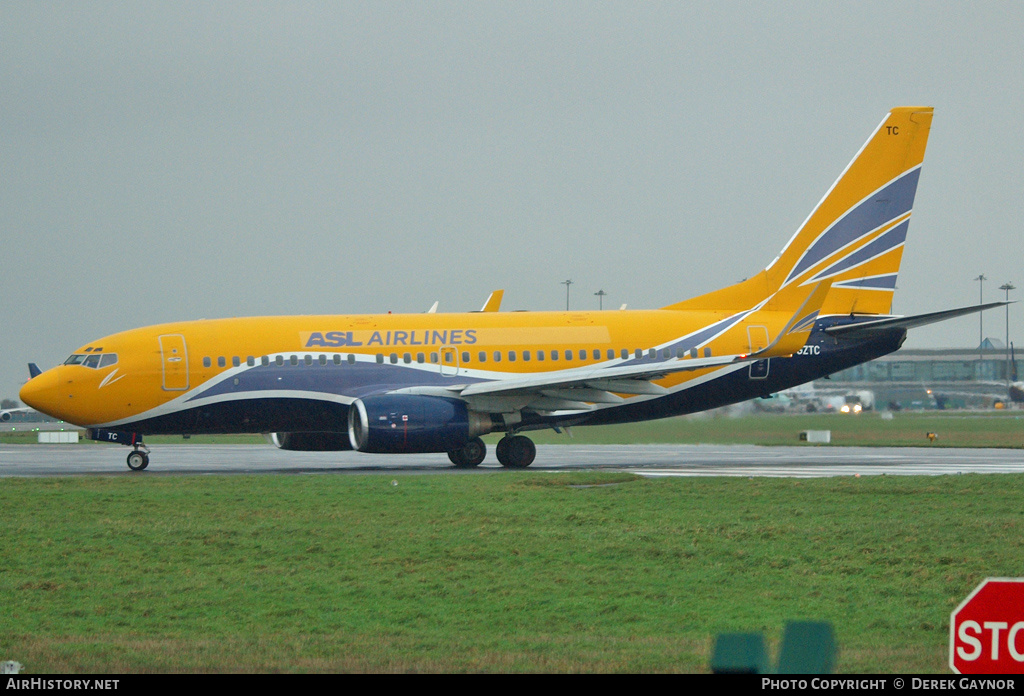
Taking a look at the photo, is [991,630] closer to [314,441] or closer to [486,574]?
[486,574]

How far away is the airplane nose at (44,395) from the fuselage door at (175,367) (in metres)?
2.54

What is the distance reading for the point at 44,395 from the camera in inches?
1059

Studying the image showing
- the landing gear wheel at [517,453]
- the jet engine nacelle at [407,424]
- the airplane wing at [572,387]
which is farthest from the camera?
the landing gear wheel at [517,453]

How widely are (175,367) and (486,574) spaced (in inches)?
679

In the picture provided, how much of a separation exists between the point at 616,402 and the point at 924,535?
1412 centimetres

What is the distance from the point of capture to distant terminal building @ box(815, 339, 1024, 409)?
187 ft

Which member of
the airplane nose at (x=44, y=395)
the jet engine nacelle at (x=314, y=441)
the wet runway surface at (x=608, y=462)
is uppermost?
the airplane nose at (x=44, y=395)

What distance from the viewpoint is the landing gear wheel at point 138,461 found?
89.1 ft

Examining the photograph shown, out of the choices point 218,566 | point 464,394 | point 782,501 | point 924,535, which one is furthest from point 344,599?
point 464,394

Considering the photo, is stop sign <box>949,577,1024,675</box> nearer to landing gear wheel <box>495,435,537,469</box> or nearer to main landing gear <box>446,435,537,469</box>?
main landing gear <box>446,435,537,469</box>

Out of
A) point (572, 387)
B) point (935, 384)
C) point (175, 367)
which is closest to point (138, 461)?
point (175, 367)

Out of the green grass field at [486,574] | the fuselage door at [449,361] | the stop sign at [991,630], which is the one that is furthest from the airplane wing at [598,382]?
the stop sign at [991,630]

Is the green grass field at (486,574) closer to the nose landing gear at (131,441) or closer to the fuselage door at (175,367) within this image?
the fuselage door at (175,367)

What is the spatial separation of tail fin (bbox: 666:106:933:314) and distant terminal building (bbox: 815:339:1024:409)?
15.1 meters
